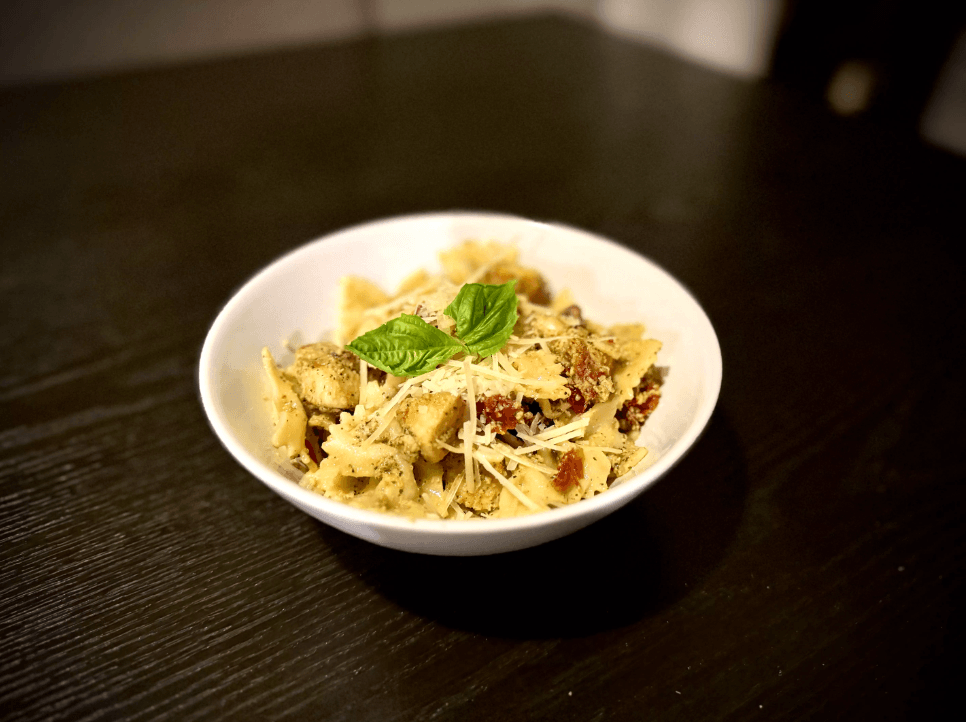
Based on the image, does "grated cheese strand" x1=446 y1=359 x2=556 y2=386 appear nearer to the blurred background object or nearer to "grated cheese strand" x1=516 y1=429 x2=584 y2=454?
"grated cheese strand" x1=516 y1=429 x2=584 y2=454

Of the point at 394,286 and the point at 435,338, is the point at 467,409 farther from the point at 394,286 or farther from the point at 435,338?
the point at 394,286

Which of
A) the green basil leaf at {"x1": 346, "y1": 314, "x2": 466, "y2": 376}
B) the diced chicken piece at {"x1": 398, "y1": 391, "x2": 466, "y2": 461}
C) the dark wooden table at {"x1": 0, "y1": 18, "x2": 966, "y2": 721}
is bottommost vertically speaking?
the dark wooden table at {"x1": 0, "y1": 18, "x2": 966, "y2": 721}

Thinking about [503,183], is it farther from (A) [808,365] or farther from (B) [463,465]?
(B) [463,465]

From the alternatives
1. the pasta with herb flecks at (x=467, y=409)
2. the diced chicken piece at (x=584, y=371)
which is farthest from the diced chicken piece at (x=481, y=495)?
the diced chicken piece at (x=584, y=371)

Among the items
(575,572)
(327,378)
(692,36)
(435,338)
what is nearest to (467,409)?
(435,338)

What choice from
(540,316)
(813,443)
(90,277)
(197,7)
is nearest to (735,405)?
(813,443)

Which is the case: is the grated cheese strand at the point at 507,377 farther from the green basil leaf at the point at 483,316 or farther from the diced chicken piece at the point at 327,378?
the diced chicken piece at the point at 327,378

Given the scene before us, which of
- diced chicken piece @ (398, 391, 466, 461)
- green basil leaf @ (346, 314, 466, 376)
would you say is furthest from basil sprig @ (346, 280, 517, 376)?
diced chicken piece @ (398, 391, 466, 461)

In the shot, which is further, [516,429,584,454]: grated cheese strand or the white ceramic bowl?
[516,429,584,454]: grated cheese strand
